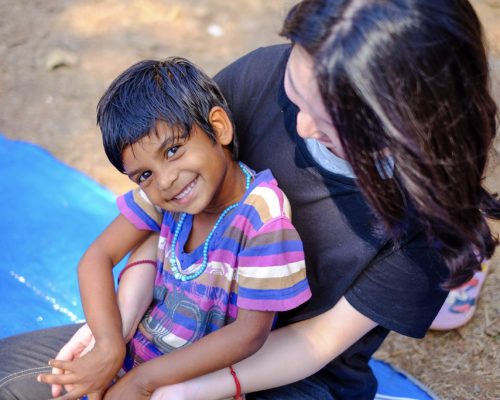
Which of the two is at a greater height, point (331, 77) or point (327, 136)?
point (331, 77)

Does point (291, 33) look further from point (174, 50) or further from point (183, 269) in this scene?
point (174, 50)

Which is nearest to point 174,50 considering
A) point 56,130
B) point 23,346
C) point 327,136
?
point 56,130

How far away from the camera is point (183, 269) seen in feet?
5.58

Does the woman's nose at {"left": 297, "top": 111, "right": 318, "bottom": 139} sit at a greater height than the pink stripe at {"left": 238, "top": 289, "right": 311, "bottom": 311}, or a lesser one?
greater

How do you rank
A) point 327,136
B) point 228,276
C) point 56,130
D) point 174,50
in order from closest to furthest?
point 327,136 → point 228,276 → point 56,130 → point 174,50

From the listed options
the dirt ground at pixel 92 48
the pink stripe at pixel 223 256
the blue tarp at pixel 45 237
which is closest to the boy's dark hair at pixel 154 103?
the pink stripe at pixel 223 256

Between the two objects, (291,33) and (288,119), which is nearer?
(291,33)

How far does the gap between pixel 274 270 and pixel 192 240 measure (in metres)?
0.30

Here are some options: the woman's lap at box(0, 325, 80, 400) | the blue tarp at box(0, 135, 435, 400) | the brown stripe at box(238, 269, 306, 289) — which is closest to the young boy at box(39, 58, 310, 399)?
the brown stripe at box(238, 269, 306, 289)

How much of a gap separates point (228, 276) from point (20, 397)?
2.05 feet

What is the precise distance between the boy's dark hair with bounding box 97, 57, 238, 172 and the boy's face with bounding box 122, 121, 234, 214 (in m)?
0.02

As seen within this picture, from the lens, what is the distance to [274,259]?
1511 mm

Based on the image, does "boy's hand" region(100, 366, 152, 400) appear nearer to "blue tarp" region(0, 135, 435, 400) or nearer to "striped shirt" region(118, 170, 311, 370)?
"striped shirt" region(118, 170, 311, 370)

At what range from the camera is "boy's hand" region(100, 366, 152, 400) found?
1639 mm
